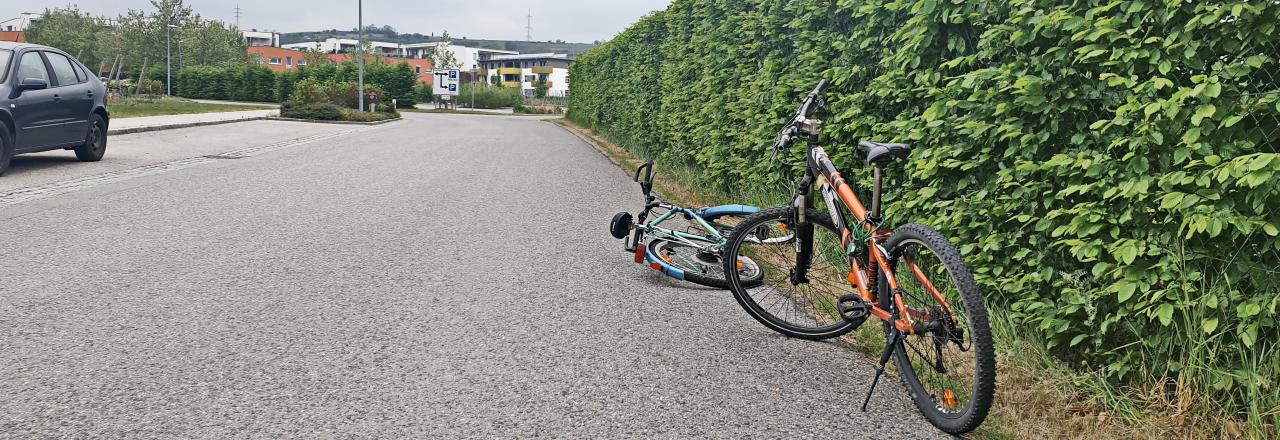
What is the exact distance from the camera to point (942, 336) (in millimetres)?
3545

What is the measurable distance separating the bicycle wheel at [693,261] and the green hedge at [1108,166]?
1.19 meters

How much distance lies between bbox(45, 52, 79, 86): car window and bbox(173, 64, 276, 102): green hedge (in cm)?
5603

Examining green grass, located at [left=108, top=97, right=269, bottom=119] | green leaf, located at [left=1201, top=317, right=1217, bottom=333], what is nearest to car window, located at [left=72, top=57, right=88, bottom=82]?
green leaf, located at [left=1201, top=317, right=1217, bottom=333]

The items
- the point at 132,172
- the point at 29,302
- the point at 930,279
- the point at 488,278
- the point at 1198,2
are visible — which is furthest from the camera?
the point at 132,172

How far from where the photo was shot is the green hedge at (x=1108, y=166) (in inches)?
119

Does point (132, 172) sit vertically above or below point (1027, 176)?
below

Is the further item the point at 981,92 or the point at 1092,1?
the point at 981,92

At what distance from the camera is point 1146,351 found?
3465 mm

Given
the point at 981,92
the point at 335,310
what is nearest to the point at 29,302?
the point at 335,310

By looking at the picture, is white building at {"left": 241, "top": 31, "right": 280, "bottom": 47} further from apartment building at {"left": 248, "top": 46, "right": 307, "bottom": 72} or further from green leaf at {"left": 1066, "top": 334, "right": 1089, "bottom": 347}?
green leaf at {"left": 1066, "top": 334, "right": 1089, "bottom": 347}

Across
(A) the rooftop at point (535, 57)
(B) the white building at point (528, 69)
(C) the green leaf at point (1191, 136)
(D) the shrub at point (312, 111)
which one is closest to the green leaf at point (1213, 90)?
(C) the green leaf at point (1191, 136)

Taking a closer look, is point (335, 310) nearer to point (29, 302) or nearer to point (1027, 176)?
point (29, 302)

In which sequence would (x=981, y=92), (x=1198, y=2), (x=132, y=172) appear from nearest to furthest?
(x=1198, y=2) < (x=981, y=92) < (x=132, y=172)

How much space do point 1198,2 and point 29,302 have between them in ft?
18.1
